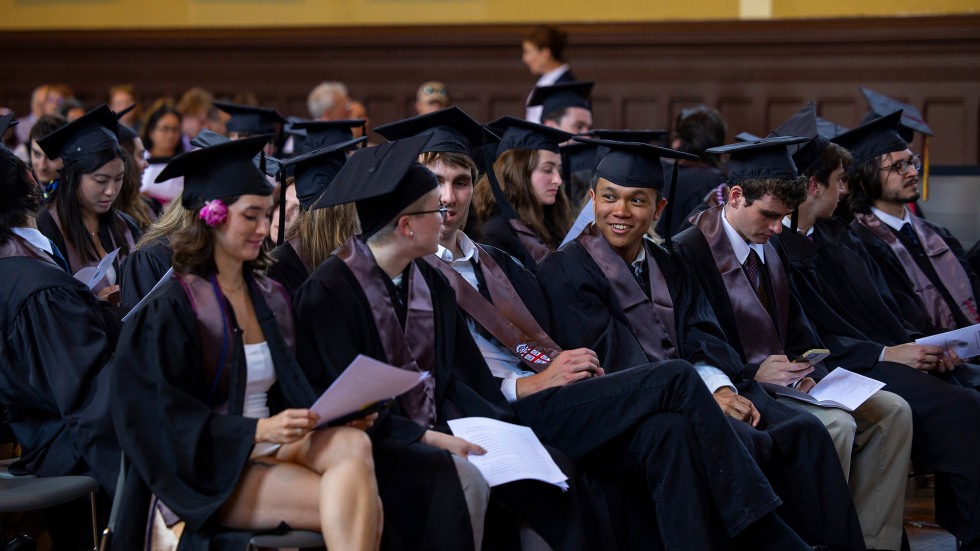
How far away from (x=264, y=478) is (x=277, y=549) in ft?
0.79

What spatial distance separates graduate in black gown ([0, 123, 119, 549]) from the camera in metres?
3.74

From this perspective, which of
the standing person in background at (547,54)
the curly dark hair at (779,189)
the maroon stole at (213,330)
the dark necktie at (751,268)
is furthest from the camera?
the standing person in background at (547,54)

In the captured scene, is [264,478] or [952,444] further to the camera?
[952,444]

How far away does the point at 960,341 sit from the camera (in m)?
4.89

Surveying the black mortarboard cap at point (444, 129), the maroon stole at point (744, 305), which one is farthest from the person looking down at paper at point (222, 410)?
the maroon stole at point (744, 305)

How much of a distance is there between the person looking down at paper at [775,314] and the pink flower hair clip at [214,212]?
6.89 ft

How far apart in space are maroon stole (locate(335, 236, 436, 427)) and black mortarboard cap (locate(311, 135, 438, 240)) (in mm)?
102

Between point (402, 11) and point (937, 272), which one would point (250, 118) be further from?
point (937, 272)

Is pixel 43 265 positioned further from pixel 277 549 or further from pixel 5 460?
pixel 277 549

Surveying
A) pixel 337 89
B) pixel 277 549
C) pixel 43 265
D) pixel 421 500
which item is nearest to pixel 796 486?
pixel 421 500

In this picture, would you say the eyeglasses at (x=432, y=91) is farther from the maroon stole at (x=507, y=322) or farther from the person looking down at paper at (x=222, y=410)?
the person looking down at paper at (x=222, y=410)

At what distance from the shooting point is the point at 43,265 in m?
3.88

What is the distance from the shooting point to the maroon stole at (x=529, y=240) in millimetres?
5305

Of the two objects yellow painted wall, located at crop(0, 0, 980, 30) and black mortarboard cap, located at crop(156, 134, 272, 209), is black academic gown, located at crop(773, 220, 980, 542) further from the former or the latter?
yellow painted wall, located at crop(0, 0, 980, 30)
